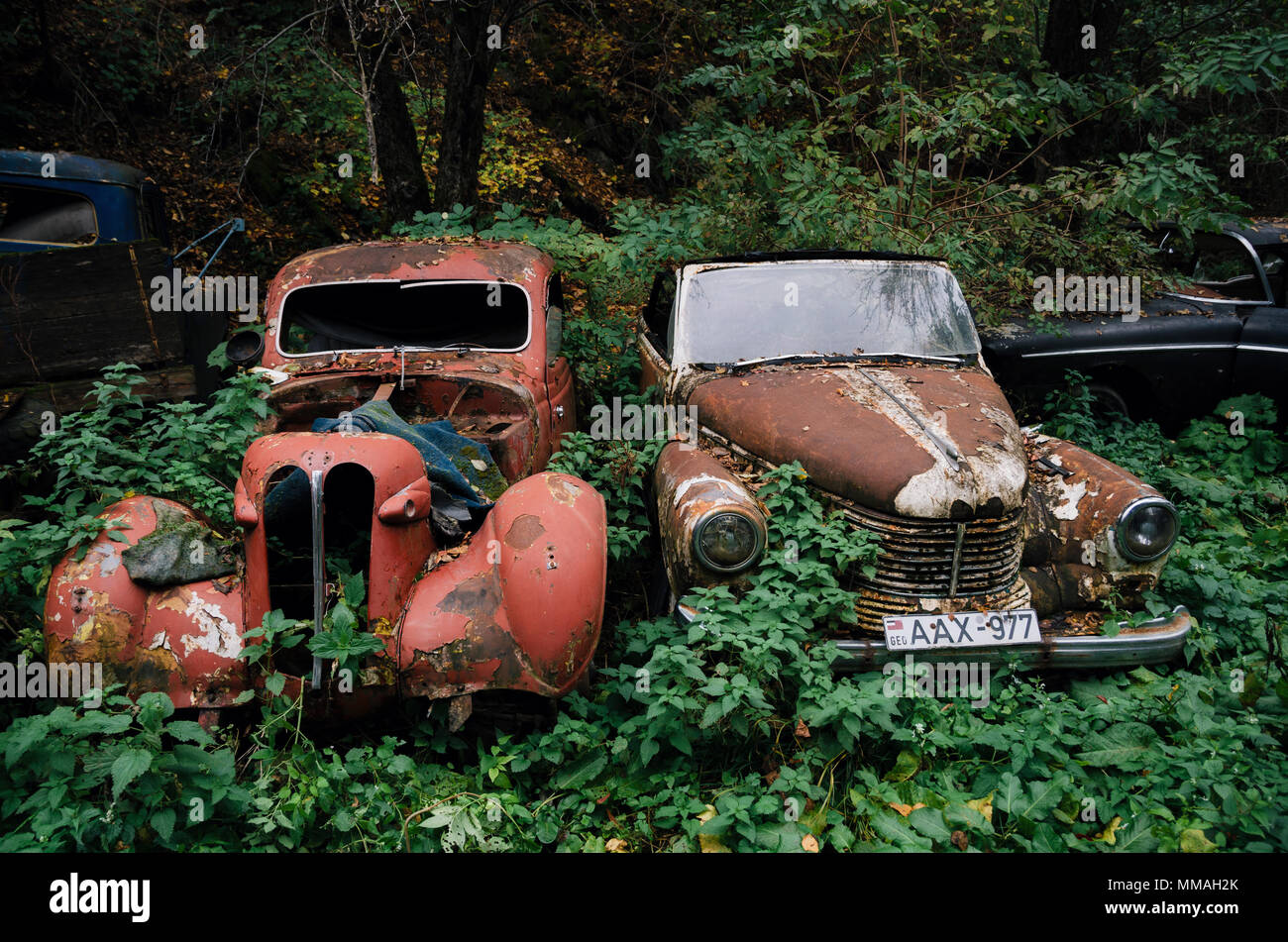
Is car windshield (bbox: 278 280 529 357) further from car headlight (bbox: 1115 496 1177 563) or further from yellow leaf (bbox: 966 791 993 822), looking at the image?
yellow leaf (bbox: 966 791 993 822)

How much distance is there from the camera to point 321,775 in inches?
118

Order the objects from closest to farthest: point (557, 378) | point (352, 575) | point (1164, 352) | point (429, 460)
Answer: point (352, 575), point (429, 460), point (557, 378), point (1164, 352)

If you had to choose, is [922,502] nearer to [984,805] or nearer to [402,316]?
[984,805]

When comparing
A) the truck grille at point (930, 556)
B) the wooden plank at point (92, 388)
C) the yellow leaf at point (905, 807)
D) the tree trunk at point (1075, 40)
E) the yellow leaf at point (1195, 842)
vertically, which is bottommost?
the yellow leaf at point (905, 807)

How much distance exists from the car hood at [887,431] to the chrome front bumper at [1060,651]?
1.79 ft

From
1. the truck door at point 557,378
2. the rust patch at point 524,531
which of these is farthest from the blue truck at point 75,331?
the rust patch at point 524,531

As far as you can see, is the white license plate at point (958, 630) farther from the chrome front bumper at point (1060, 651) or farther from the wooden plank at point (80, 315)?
the wooden plank at point (80, 315)

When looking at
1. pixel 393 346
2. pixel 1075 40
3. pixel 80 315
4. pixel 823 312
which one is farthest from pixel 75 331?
pixel 1075 40

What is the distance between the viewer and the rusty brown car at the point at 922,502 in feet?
11.7

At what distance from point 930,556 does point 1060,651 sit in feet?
2.07

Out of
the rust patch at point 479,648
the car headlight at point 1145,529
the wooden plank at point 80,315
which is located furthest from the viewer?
the wooden plank at point 80,315

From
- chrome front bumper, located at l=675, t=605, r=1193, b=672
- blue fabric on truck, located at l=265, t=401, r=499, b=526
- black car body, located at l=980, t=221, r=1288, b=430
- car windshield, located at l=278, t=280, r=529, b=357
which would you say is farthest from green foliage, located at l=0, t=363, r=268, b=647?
black car body, located at l=980, t=221, r=1288, b=430

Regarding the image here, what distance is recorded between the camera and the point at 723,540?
3.55m
